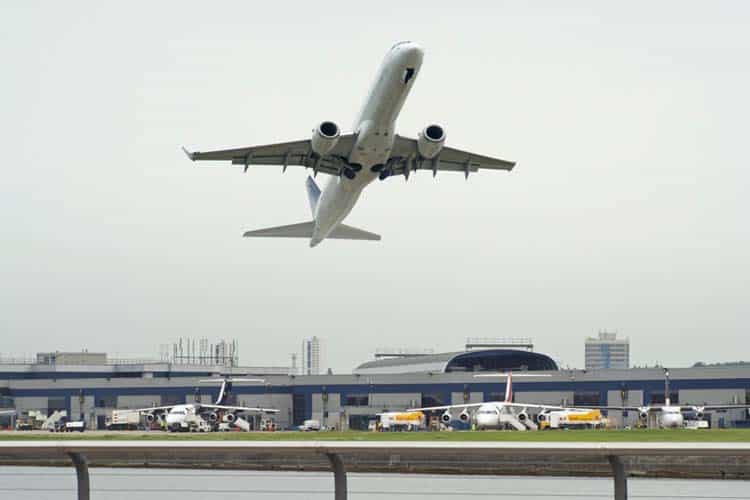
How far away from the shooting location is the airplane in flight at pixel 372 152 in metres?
44.0

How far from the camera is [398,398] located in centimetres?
11619

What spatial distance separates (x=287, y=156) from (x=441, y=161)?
775cm

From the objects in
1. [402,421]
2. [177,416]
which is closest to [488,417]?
[402,421]

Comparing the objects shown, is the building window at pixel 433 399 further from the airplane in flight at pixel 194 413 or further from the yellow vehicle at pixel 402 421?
the airplane in flight at pixel 194 413

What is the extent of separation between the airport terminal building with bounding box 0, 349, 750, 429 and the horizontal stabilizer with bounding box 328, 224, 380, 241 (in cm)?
4327

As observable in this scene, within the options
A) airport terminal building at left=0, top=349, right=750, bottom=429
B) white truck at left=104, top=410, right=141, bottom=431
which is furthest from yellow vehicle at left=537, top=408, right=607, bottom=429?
white truck at left=104, top=410, right=141, bottom=431

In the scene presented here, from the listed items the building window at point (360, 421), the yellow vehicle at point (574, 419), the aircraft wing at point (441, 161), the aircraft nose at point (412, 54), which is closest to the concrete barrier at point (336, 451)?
the aircraft nose at point (412, 54)

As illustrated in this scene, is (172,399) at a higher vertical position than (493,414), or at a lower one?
lower

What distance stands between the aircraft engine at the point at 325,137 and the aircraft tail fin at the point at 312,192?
84.6 ft

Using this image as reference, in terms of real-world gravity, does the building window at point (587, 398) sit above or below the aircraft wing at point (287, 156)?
below

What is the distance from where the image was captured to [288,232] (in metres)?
69.9

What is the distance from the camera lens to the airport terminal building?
10612cm

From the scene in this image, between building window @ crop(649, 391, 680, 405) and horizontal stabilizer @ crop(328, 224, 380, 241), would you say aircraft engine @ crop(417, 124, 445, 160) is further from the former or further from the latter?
building window @ crop(649, 391, 680, 405)

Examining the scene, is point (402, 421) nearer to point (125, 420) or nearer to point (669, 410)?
point (669, 410)
